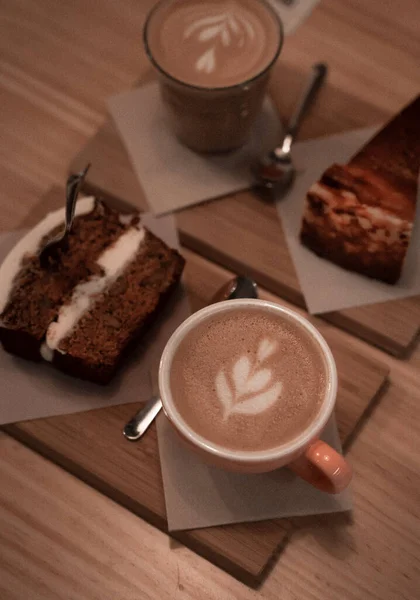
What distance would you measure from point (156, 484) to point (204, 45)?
0.60 meters

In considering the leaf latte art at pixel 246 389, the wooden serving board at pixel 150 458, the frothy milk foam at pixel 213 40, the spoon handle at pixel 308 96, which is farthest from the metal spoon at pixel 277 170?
the leaf latte art at pixel 246 389

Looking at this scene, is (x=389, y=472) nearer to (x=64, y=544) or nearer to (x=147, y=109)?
(x=64, y=544)

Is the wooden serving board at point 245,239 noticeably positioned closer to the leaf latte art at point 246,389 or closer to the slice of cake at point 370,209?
the slice of cake at point 370,209

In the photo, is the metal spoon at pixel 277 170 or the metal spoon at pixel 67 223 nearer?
the metal spoon at pixel 67 223

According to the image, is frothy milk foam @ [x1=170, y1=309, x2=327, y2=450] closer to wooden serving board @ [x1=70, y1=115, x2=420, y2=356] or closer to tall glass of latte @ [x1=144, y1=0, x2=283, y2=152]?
wooden serving board @ [x1=70, y1=115, x2=420, y2=356]

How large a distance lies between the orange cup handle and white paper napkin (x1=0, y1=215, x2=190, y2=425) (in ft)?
0.75

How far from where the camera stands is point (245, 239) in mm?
912

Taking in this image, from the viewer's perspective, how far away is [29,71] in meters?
1.06

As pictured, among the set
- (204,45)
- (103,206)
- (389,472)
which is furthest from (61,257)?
(389,472)

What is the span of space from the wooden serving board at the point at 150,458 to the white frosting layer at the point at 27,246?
0.17m

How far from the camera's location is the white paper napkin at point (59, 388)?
789 mm

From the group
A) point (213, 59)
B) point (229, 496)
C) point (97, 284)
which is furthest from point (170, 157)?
point (229, 496)

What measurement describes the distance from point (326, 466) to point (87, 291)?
1.21 ft

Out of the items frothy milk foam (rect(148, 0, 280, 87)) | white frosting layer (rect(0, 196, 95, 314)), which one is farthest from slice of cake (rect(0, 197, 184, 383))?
frothy milk foam (rect(148, 0, 280, 87))
